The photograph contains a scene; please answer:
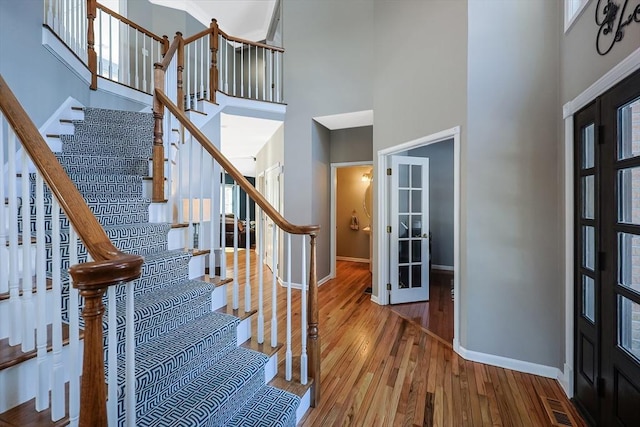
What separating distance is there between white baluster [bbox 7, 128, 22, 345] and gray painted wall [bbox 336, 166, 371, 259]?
5.77 metres

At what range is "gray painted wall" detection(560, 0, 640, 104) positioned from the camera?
141 cm

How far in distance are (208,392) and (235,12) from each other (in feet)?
21.3

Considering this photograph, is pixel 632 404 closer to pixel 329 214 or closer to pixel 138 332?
pixel 138 332

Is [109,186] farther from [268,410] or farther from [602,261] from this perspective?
[602,261]

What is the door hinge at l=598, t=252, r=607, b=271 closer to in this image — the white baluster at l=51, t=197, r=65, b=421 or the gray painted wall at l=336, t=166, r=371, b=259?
the white baluster at l=51, t=197, r=65, b=421

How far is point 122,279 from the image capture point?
736 mm

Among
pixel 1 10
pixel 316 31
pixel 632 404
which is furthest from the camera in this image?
pixel 316 31

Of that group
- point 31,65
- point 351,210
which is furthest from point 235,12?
point 351,210

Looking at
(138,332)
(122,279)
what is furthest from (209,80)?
(122,279)

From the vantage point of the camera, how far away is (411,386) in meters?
2.07

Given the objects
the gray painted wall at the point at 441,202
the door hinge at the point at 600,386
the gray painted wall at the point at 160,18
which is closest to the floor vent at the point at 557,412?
the door hinge at the point at 600,386

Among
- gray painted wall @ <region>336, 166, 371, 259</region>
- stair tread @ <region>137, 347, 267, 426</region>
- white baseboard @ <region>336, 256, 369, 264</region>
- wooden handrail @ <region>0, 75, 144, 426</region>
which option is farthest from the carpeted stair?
white baseboard @ <region>336, 256, 369, 264</region>

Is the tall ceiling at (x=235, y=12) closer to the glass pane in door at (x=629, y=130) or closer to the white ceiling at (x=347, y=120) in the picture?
the white ceiling at (x=347, y=120)

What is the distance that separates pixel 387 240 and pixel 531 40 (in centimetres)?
234
